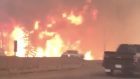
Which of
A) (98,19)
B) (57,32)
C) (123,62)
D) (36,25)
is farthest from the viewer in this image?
(98,19)

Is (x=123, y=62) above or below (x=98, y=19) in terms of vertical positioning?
below

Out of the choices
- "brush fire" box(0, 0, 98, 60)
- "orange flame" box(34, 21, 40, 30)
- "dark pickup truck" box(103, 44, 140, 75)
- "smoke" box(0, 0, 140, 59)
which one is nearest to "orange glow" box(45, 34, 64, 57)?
"brush fire" box(0, 0, 98, 60)

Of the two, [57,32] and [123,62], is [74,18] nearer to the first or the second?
[57,32]

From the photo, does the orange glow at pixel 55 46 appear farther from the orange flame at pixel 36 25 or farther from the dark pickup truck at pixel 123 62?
the dark pickup truck at pixel 123 62

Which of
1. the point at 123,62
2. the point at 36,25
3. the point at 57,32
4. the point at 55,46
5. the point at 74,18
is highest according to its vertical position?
the point at 74,18

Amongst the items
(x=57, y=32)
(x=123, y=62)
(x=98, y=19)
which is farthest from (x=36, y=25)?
(x=123, y=62)

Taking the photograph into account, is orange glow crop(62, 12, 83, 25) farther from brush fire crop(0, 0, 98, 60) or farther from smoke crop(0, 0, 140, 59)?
smoke crop(0, 0, 140, 59)

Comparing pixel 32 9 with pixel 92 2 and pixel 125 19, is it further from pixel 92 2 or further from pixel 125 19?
pixel 125 19

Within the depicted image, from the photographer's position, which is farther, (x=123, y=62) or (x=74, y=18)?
(x=74, y=18)

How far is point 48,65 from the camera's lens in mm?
35375

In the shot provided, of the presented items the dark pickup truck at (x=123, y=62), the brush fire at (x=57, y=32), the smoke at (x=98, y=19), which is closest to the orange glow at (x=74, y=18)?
the brush fire at (x=57, y=32)

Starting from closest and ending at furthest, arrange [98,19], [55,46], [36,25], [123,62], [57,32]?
1. [123,62]
2. [36,25]
3. [55,46]
4. [57,32]
5. [98,19]

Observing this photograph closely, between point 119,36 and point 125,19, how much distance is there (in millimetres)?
3375

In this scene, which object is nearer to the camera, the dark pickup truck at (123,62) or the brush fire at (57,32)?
the dark pickup truck at (123,62)
